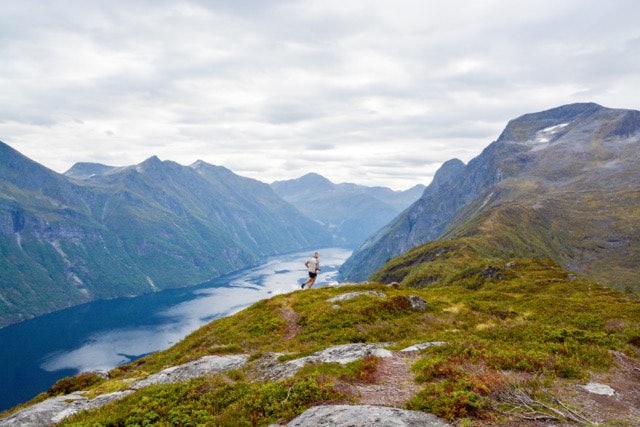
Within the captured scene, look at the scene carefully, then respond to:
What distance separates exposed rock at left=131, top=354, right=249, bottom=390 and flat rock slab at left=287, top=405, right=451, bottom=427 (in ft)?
35.7

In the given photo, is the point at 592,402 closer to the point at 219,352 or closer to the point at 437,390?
the point at 437,390

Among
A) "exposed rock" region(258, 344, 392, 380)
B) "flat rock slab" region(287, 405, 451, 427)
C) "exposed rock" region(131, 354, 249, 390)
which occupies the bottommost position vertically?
"exposed rock" region(131, 354, 249, 390)

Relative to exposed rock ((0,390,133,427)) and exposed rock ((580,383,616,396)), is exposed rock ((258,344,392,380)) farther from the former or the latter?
exposed rock ((580,383,616,396))

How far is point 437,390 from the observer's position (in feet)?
53.5

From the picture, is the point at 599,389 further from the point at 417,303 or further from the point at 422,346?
the point at 417,303

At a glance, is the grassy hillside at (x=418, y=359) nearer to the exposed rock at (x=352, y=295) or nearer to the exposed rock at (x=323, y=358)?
the exposed rock at (x=323, y=358)

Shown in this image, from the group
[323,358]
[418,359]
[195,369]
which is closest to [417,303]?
[418,359]

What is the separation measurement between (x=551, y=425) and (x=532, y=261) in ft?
272

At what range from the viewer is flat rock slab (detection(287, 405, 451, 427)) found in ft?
45.6

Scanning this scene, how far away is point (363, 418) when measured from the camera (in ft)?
47.0

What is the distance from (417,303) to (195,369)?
65.9ft

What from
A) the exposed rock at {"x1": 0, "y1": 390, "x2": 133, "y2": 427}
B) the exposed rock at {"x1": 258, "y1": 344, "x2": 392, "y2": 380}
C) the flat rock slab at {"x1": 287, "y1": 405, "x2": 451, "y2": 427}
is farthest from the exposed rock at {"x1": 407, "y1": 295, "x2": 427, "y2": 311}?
the exposed rock at {"x1": 0, "y1": 390, "x2": 133, "y2": 427}

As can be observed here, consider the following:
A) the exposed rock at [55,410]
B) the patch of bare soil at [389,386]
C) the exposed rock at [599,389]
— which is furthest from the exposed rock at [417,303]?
the exposed rock at [55,410]

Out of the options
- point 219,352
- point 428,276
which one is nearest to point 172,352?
point 219,352
